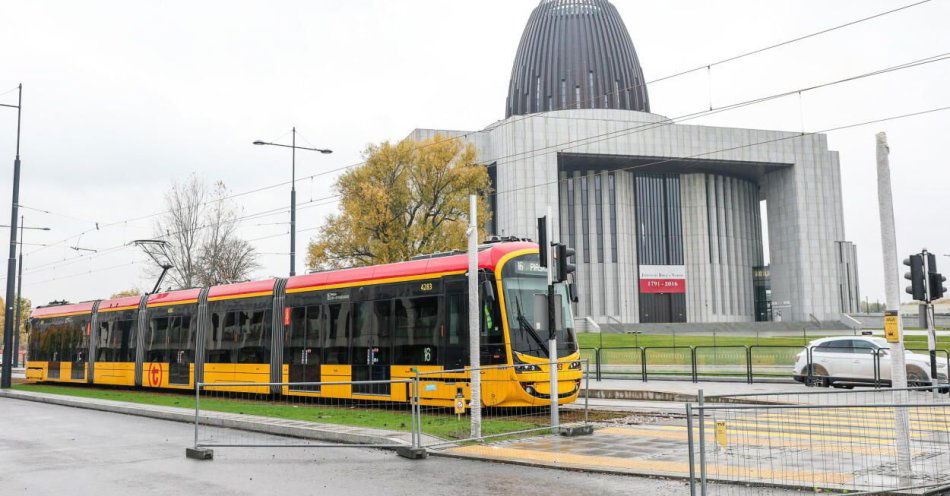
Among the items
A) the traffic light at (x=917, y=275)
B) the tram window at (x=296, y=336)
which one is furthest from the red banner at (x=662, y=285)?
the traffic light at (x=917, y=275)

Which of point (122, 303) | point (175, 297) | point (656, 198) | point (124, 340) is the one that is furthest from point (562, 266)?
point (656, 198)

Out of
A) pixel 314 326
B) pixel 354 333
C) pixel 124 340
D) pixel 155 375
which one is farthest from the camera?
pixel 124 340

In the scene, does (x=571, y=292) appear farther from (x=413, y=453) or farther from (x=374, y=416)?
(x=413, y=453)

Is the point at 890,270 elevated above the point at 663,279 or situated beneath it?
situated beneath

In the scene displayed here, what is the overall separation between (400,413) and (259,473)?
5.59 m

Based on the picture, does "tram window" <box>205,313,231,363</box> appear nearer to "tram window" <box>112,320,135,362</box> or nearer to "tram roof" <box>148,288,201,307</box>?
"tram roof" <box>148,288,201,307</box>

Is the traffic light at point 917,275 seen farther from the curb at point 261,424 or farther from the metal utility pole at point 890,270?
the curb at point 261,424

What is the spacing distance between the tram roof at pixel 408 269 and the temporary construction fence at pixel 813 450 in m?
8.02

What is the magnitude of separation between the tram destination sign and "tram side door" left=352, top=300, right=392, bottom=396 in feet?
195

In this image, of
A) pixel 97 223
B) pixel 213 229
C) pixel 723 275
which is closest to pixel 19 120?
pixel 97 223

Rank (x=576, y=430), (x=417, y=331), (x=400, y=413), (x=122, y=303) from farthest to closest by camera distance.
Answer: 1. (x=122, y=303)
2. (x=417, y=331)
3. (x=400, y=413)
4. (x=576, y=430)

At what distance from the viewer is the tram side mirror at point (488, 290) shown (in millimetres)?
15250

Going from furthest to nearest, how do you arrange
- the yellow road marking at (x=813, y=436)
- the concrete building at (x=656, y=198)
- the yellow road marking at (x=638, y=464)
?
1. the concrete building at (x=656, y=198)
2. the yellow road marking at (x=638, y=464)
3. the yellow road marking at (x=813, y=436)

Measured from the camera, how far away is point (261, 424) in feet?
45.6
